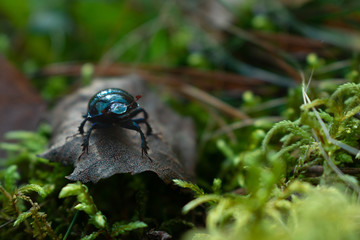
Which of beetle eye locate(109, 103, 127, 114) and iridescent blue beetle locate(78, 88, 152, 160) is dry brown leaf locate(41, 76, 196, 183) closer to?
iridescent blue beetle locate(78, 88, 152, 160)

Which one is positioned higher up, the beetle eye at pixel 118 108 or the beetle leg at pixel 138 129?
the beetle eye at pixel 118 108

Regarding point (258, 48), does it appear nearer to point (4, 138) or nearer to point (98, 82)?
point (98, 82)

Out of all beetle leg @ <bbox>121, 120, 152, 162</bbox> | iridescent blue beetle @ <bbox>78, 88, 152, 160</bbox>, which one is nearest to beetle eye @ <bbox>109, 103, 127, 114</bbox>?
iridescent blue beetle @ <bbox>78, 88, 152, 160</bbox>

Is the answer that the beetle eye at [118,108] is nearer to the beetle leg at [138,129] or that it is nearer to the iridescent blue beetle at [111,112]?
the iridescent blue beetle at [111,112]

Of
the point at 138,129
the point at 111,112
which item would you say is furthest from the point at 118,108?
the point at 138,129

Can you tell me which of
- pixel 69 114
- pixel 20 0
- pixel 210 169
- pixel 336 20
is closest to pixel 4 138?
pixel 69 114

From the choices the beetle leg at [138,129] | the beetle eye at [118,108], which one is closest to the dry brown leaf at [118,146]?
the beetle leg at [138,129]

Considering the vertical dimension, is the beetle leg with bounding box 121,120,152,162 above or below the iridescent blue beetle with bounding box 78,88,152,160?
below

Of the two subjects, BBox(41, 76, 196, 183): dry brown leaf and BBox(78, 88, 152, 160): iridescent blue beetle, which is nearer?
BBox(41, 76, 196, 183): dry brown leaf
